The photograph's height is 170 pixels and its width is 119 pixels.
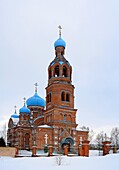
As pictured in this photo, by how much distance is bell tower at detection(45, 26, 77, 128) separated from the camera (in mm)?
32969

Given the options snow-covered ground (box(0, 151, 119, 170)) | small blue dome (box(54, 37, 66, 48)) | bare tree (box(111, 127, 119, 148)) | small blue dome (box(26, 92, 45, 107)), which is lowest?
bare tree (box(111, 127, 119, 148))

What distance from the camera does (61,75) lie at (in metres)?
34.5

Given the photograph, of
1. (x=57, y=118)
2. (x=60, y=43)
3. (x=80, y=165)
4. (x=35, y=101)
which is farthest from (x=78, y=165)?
(x=35, y=101)

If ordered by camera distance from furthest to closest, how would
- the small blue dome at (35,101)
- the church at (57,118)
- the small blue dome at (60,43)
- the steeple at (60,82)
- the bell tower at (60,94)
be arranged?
1. the small blue dome at (35,101)
2. the small blue dome at (60,43)
3. the steeple at (60,82)
4. the bell tower at (60,94)
5. the church at (57,118)

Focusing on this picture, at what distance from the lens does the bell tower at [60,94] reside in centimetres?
3297

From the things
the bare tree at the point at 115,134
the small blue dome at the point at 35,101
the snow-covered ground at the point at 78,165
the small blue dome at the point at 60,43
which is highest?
the small blue dome at the point at 60,43

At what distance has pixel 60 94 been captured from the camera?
3372cm

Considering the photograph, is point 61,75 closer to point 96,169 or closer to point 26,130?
point 26,130

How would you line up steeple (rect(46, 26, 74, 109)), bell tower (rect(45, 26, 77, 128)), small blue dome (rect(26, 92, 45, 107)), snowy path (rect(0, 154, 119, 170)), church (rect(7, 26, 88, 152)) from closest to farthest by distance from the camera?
snowy path (rect(0, 154, 119, 170)) → church (rect(7, 26, 88, 152)) → bell tower (rect(45, 26, 77, 128)) → steeple (rect(46, 26, 74, 109)) → small blue dome (rect(26, 92, 45, 107))

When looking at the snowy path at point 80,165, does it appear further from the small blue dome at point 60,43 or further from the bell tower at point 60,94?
the small blue dome at point 60,43

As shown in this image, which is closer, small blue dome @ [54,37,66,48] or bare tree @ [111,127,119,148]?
small blue dome @ [54,37,66,48]

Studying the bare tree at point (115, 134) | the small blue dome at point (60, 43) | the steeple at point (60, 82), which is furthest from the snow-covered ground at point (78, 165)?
the bare tree at point (115, 134)

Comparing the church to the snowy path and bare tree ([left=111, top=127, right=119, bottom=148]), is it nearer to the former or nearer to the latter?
the snowy path

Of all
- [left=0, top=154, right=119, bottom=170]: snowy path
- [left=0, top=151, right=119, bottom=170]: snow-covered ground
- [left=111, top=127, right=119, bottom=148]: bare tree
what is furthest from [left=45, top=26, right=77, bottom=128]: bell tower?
[left=111, top=127, right=119, bottom=148]: bare tree
